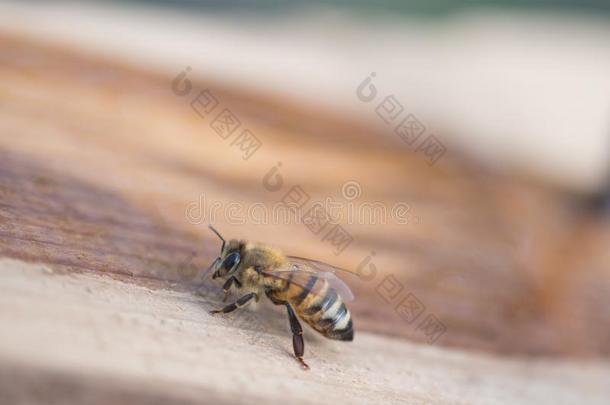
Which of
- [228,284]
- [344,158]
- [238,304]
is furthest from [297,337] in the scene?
[344,158]

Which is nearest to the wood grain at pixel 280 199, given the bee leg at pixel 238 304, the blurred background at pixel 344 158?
the blurred background at pixel 344 158

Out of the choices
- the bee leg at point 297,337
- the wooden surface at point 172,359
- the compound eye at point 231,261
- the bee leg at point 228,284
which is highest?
the wooden surface at point 172,359

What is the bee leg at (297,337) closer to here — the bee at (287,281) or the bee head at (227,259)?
the bee at (287,281)

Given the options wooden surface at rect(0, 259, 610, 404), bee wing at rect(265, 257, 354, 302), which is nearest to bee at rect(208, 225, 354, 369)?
bee wing at rect(265, 257, 354, 302)

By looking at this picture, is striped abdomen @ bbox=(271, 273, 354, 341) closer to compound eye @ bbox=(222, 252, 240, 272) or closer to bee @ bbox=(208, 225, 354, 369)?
bee @ bbox=(208, 225, 354, 369)

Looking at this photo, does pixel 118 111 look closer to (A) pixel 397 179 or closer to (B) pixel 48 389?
(A) pixel 397 179

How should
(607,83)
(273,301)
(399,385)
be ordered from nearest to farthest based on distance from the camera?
(399,385)
(273,301)
(607,83)

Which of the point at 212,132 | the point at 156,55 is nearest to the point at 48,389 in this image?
the point at 212,132

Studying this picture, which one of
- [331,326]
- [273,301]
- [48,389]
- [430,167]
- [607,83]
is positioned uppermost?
[607,83]
